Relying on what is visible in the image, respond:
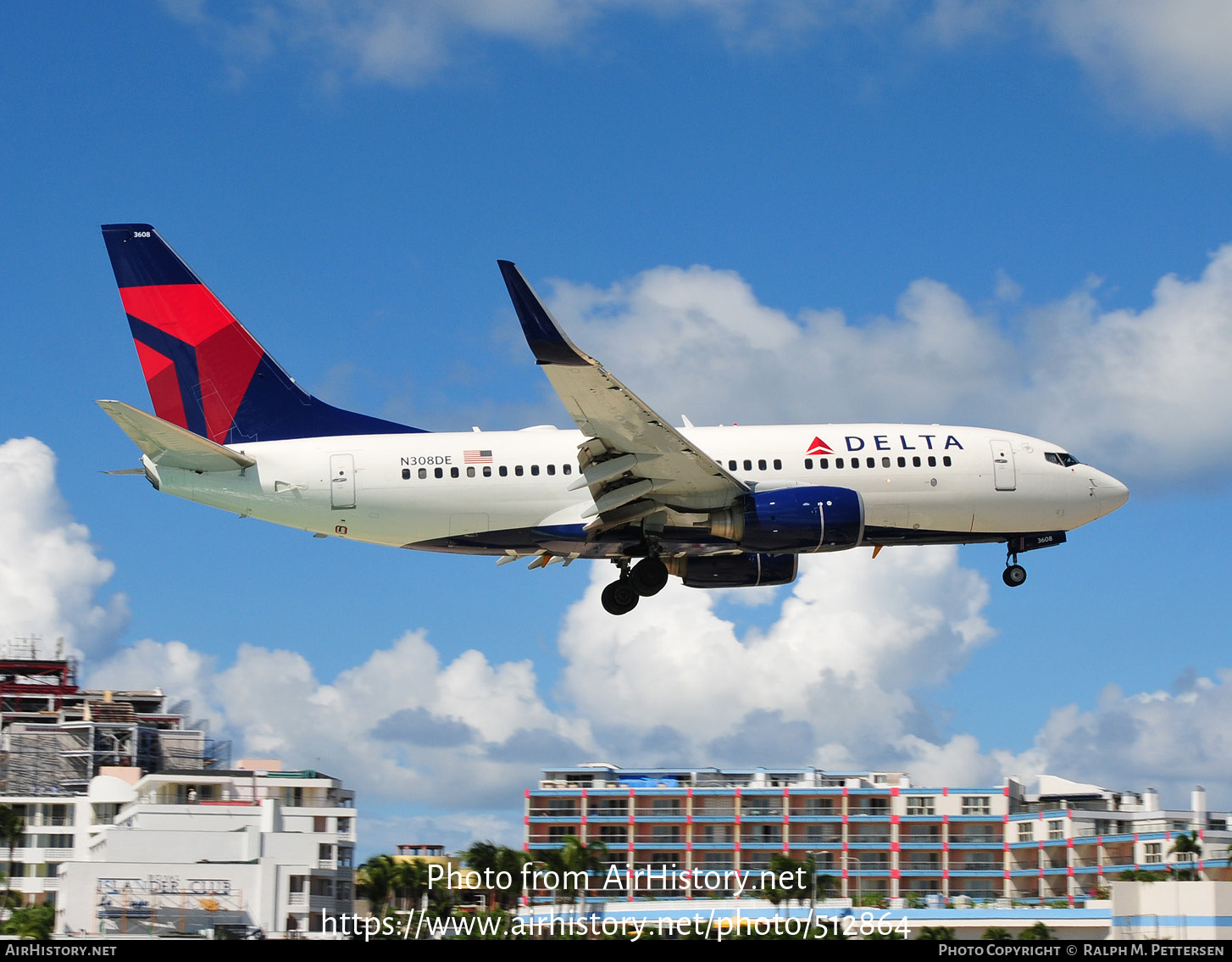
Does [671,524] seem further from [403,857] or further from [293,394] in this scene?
[403,857]

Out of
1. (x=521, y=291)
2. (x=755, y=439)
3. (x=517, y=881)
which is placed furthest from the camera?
(x=517, y=881)

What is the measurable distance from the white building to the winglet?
26960 millimetres

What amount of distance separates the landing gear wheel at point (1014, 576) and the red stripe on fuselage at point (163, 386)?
24514 mm

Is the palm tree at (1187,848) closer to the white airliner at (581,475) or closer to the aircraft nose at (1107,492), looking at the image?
the aircraft nose at (1107,492)

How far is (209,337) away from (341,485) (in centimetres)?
702

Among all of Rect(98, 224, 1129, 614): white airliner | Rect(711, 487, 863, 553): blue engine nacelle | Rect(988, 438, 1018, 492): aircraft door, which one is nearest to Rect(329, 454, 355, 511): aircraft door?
Rect(98, 224, 1129, 614): white airliner

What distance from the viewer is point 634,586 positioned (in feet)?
130

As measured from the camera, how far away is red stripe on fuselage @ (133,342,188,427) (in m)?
39.7

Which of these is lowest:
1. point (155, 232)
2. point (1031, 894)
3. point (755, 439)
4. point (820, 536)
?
point (1031, 894)

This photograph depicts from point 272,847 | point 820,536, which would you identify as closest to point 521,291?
point 820,536

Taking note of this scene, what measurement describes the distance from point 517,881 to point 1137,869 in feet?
108

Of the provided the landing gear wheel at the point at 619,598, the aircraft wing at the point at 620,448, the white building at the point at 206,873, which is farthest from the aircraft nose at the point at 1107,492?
the white building at the point at 206,873

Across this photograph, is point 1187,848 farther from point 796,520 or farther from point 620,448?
point 620,448
